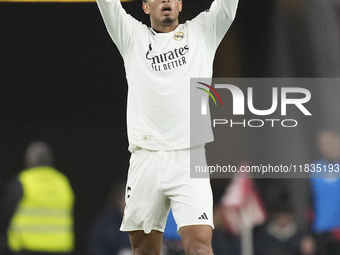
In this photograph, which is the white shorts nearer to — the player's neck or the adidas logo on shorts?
the adidas logo on shorts

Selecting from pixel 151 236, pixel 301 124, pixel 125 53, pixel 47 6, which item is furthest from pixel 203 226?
pixel 47 6

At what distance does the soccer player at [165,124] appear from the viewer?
10.6ft

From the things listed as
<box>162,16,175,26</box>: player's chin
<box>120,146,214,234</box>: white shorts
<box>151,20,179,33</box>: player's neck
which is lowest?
<box>120,146,214,234</box>: white shorts

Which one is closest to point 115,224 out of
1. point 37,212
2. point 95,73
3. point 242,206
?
point 37,212

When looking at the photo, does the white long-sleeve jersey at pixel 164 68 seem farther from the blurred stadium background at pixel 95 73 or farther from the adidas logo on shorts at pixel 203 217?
the blurred stadium background at pixel 95 73

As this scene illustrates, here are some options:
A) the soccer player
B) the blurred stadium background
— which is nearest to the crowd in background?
the blurred stadium background

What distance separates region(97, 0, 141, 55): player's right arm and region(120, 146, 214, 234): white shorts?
63 cm

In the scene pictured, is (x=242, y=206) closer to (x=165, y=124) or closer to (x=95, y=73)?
(x=95, y=73)

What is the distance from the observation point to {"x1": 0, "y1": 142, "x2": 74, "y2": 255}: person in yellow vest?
5621mm

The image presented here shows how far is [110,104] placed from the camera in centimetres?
646

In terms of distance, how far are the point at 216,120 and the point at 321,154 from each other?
43.3 inches

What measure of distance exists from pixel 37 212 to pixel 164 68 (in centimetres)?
289

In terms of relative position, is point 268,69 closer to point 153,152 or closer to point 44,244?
point 44,244

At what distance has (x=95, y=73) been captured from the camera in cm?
645
